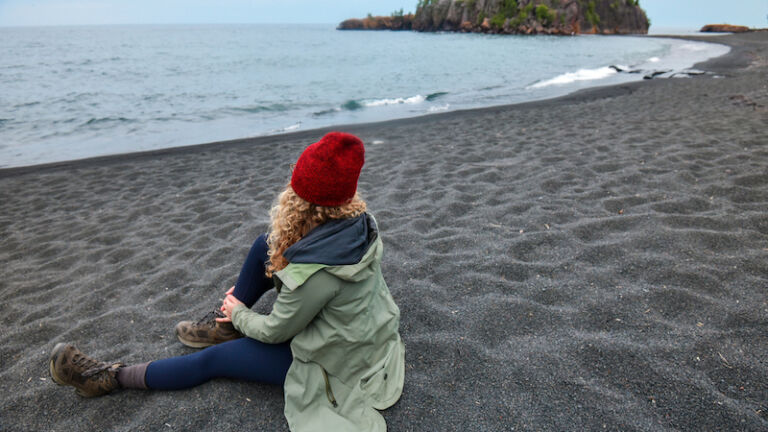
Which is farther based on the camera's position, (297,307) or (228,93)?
(228,93)

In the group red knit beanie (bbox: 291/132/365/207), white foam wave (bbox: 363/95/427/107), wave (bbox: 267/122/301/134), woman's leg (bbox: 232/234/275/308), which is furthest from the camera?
white foam wave (bbox: 363/95/427/107)

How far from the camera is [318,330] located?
75.3 inches

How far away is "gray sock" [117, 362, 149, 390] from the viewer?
225cm

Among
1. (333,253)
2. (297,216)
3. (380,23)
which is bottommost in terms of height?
(333,253)

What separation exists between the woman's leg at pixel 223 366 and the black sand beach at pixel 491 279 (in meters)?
0.09

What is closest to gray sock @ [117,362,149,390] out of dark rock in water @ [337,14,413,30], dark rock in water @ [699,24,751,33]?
dark rock in water @ [699,24,751,33]

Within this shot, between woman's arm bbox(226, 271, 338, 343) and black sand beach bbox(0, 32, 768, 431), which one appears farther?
black sand beach bbox(0, 32, 768, 431)

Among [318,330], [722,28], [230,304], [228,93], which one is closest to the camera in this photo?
[318,330]

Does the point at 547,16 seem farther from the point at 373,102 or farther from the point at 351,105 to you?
the point at 351,105

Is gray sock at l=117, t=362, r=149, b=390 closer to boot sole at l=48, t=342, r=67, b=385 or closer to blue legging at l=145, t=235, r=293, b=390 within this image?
blue legging at l=145, t=235, r=293, b=390

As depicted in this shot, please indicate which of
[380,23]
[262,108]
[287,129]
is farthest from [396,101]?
[380,23]

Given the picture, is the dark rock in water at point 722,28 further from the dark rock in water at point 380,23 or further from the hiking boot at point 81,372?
the hiking boot at point 81,372

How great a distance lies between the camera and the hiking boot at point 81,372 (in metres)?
2.18

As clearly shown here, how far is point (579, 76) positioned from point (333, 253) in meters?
20.2
